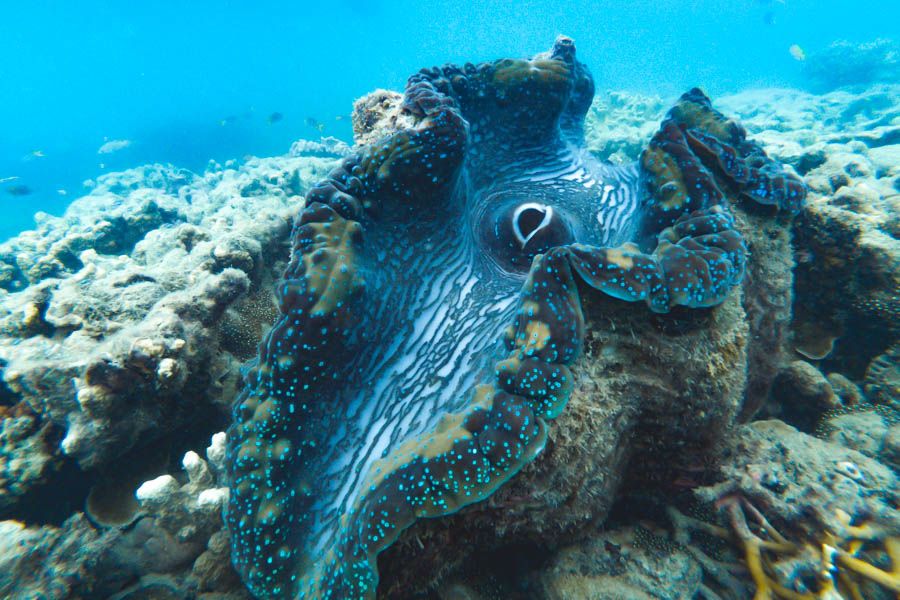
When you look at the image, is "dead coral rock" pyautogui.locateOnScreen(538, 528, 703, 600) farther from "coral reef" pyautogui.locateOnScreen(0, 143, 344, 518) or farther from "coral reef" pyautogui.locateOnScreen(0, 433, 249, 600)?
"coral reef" pyautogui.locateOnScreen(0, 143, 344, 518)

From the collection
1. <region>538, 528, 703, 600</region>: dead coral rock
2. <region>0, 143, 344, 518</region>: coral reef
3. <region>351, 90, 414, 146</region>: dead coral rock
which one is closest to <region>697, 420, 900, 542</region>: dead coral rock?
<region>538, 528, 703, 600</region>: dead coral rock

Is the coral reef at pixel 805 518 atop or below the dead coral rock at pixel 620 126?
below

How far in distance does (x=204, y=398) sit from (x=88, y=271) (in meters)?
2.19

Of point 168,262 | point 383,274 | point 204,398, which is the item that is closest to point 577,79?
point 383,274

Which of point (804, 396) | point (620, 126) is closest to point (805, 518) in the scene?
point (804, 396)

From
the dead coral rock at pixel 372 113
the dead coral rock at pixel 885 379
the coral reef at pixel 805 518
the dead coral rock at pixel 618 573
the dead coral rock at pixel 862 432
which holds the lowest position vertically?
the dead coral rock at pixel 618 573

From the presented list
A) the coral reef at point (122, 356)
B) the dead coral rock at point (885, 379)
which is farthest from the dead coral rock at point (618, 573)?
the coral reef at point (122, 356)

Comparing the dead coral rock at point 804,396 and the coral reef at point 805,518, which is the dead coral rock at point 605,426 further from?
the dead coral rock at point 804,396

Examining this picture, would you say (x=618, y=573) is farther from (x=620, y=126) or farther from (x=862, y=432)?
(x=620, y=126)

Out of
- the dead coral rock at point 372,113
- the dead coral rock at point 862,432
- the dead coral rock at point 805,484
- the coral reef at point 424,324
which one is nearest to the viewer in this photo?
the coral reef at point 424,324

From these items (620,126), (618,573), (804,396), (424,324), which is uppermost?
(620,126)

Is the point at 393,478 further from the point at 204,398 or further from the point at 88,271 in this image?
the point at 88,271

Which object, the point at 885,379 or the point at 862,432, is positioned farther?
the point at 885,379

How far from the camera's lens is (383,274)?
90.0 inches
